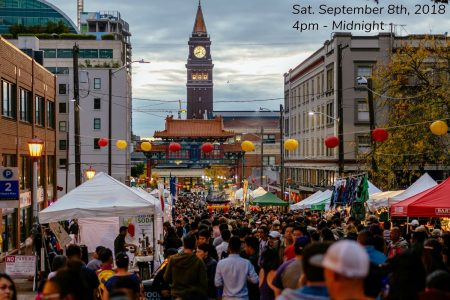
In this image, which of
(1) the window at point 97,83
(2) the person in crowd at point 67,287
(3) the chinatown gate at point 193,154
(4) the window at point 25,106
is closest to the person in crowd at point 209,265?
(2) the person in crowd at point 67,287

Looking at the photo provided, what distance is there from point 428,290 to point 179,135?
10551 cm

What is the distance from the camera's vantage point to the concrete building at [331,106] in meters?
53.8

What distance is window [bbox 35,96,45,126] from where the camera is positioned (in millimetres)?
40188

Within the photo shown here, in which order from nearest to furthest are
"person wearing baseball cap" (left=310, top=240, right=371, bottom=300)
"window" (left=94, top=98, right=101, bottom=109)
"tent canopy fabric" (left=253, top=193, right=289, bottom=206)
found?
1. "person wearing baseball cap" (left=310, top=240, right=371, bottom=300)
2. "tent canopy fabric" (left=253, top=193, right=289, bottom=206)
3. "window" (left=94, top=98, right=101, bottom=109)

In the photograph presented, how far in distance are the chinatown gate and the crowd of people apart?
84.9 metres

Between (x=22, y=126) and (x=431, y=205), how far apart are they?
21960 millimetres

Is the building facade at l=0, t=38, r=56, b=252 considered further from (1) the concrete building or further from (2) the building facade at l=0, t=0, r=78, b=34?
(2) the building facade at l=0, t=0, r=78, b=34

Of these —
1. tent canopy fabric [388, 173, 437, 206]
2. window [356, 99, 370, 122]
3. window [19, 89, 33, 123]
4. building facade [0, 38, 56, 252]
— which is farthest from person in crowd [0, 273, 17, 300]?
window [356, 99, 370, 122]

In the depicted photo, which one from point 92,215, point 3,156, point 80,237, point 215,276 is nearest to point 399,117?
point 3,156

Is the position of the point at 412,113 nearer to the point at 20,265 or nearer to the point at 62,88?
the point at 20,265

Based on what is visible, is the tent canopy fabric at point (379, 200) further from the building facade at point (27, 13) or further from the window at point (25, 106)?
the building facade at point (27, 13)

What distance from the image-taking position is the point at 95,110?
86438mm

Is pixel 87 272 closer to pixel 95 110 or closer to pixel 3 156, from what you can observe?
pixel 3 156

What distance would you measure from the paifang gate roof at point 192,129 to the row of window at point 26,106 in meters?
67.4
